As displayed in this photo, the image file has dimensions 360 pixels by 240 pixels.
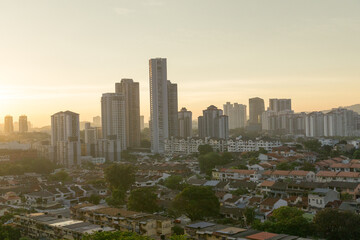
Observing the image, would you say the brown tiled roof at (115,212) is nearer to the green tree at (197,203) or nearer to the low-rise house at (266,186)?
the green tree at (197,203)

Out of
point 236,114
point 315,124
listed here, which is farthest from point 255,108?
point 315,124

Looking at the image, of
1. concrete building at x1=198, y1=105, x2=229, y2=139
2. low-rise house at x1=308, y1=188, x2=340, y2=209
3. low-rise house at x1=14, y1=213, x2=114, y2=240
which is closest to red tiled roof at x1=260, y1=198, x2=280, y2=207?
low-rise house at x1=308, y1=188, x2=340, y2=209

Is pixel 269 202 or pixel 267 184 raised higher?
pixel 267 184

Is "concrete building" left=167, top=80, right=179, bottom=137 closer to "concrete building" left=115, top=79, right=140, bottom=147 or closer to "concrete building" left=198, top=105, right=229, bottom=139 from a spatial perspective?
"concrete building" left=198, top=105, right=229, bottom=139

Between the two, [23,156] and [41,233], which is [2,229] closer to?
[41,233]

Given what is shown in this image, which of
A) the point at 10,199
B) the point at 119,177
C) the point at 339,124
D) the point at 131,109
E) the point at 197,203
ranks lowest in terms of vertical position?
the point at 10,199

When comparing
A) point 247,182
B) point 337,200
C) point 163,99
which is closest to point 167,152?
point 163,99

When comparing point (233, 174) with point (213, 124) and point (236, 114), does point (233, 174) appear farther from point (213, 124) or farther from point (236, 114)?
point (236, 114)
